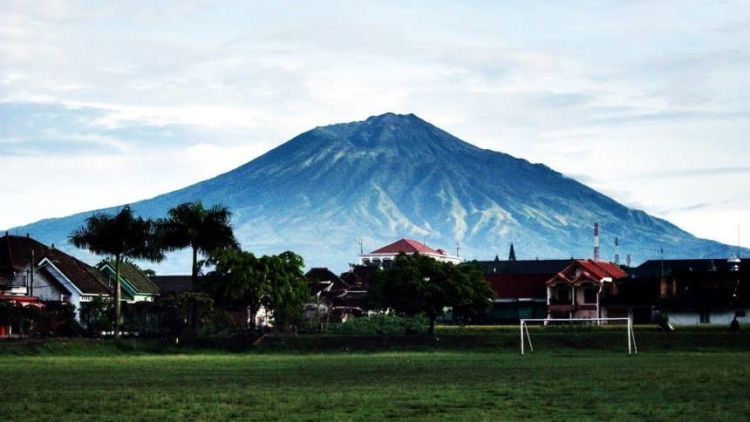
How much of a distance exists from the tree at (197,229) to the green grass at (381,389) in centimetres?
4221

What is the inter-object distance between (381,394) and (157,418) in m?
10.4

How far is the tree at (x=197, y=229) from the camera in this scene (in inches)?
4665

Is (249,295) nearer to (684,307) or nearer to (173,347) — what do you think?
(173,347)

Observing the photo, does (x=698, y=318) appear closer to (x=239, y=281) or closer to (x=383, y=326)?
(x=383, y=326)

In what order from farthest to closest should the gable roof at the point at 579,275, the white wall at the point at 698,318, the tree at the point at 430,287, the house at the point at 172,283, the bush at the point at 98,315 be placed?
the house at the point at 172,283
the gable roof at the point at 579,275
the white wall at the point at 698,318
the tree at the point at 430,287
the bush at the point at 98,315

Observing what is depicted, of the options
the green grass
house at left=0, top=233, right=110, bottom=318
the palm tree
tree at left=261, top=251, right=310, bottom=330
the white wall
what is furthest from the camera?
the white wall

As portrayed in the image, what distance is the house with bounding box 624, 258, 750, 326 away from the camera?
462ft

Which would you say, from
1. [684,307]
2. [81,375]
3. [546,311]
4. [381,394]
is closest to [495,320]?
[546,311]

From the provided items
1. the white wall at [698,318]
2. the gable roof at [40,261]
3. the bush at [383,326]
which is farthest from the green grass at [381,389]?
the white wall at [698,318]

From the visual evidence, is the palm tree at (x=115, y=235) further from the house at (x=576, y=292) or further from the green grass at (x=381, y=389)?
the house at (x=576, y=292)

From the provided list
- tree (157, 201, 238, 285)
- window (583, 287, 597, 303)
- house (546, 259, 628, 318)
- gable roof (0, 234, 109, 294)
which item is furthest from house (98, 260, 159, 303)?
window (583, 287, 597, 303)

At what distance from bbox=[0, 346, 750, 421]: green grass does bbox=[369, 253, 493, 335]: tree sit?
43445 mm

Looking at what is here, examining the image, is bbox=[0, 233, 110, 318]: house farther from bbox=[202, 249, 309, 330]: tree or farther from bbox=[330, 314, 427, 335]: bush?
bbox=[330, 314, 427, 335]: bush

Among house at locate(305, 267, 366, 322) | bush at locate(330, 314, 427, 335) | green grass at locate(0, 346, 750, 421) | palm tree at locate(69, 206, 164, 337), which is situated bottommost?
green grass at locate(0, 346, 750, 421)
